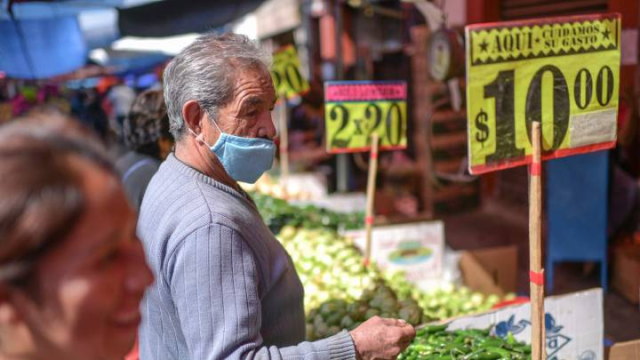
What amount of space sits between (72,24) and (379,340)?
7.40 m

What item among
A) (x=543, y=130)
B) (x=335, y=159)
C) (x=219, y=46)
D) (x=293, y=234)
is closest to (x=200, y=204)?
(x=219, y=46)

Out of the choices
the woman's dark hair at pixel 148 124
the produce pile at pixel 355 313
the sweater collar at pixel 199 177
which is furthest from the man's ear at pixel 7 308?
the woman's dark hair at pixel 148 124

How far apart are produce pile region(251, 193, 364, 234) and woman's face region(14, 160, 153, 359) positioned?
11.2 feet

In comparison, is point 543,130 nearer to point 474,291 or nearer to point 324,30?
point 474,291

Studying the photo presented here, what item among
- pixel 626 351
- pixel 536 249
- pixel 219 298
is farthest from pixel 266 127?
pixel 626 351

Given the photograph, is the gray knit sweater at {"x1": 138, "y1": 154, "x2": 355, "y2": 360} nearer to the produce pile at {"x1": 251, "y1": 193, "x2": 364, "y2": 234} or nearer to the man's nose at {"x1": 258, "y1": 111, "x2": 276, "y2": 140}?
the man's nose at {"x1": 258, "y1": 111, "x2": 276, "y2": 140}

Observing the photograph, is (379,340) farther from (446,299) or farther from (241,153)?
(446,299)

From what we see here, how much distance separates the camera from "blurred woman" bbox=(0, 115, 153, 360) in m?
0.73

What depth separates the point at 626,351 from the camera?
2.61 m

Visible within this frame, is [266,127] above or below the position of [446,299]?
above

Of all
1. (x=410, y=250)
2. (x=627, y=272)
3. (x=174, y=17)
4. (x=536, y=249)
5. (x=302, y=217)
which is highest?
(x=174, y=17)

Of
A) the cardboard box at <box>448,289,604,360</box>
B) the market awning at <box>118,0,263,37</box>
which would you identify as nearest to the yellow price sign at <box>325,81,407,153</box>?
the cardboard box at <box>448,289,604,360</box>

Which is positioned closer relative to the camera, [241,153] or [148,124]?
[241,153]

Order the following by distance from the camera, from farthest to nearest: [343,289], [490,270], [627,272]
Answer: [627,272], [490,270], [343,289]
